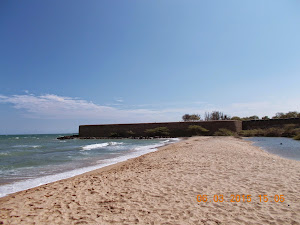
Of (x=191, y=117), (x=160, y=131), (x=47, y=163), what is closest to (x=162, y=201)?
(x=47, y=163)

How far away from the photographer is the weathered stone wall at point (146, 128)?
42.8 metres

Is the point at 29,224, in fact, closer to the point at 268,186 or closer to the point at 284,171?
the point at 268,186

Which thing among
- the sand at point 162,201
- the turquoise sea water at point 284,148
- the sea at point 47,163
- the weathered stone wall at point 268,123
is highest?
the weathered stone wall at point 268,123

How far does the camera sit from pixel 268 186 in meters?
5.14

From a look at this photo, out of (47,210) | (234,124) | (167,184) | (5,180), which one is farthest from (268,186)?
(234,124)

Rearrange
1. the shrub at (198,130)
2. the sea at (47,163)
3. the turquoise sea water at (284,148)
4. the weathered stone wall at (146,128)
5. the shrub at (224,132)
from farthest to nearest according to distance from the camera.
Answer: the shrub at (198,130)
the weathered stone wall at (146,128)
the shrub at (224,132)
the turquoise sea water at (284,148)
the sea at (47,163)

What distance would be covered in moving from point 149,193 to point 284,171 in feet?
18.0

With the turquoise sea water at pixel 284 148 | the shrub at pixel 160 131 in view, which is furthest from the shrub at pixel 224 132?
the turquoise sea water at pixel 284 148

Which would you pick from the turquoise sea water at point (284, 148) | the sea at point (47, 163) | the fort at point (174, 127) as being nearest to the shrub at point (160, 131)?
the fort at point (174, 127)

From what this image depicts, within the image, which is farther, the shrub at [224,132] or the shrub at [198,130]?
the shrub at [198,130]

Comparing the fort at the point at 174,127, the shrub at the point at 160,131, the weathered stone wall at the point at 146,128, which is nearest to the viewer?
the weathered stone wall at the point at 146,128

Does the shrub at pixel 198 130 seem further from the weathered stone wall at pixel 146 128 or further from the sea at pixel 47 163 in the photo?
the sea at pixel 47 163

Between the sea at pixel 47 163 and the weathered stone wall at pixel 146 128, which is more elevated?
the weathered stone wall at pixel 146 128

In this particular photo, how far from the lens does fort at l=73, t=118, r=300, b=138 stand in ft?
141
